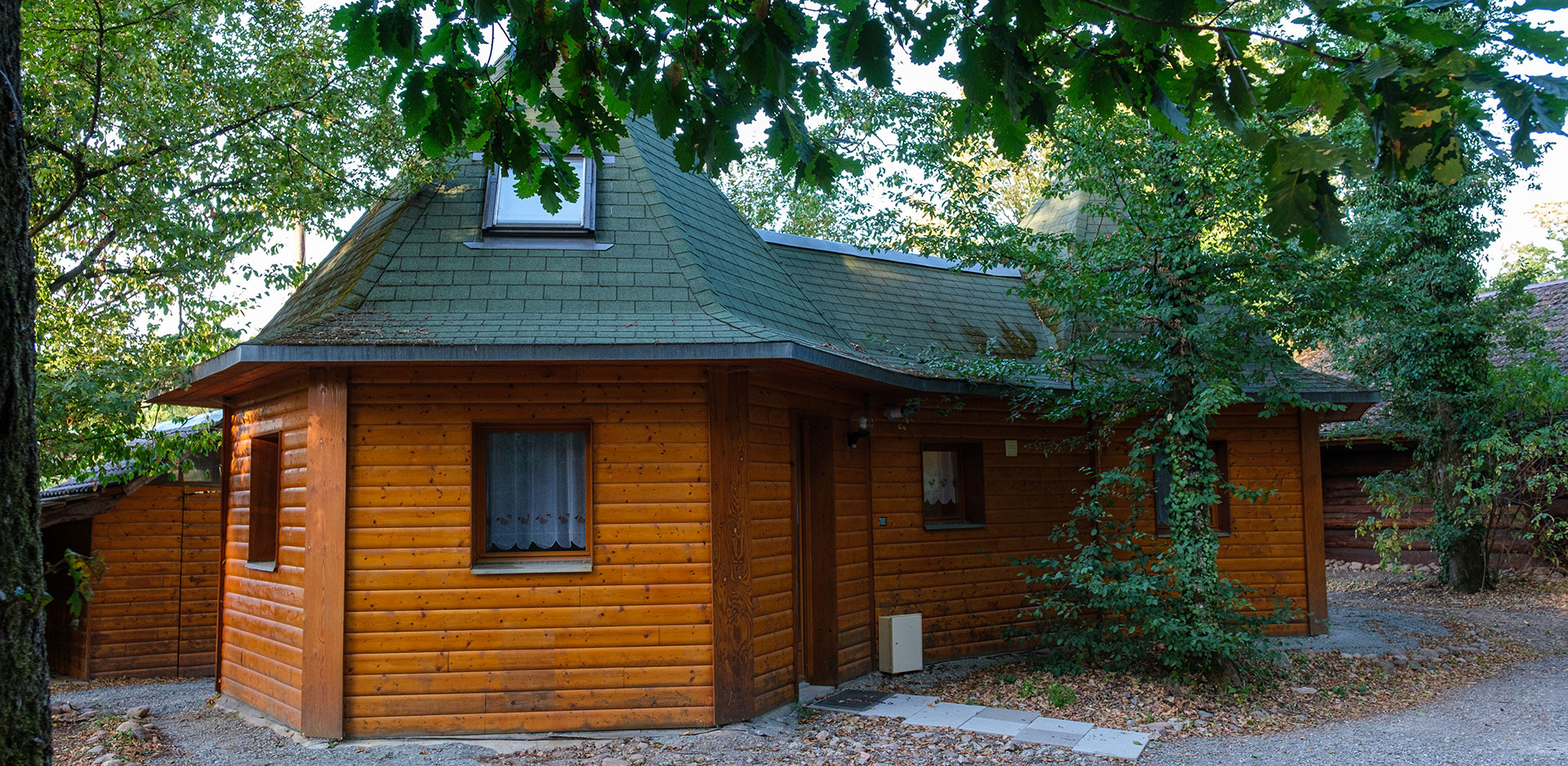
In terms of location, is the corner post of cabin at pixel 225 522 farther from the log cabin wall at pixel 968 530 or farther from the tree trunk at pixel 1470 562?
the tree trunk at pixel 1470 562

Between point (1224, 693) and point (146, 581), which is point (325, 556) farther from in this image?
point (1224, 693)

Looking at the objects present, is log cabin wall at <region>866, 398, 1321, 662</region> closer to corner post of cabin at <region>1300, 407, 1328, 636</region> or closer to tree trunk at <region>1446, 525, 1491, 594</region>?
corner post of cabin at <region>1300, 407, 1328, 636</region>

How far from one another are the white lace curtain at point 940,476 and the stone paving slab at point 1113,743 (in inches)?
134

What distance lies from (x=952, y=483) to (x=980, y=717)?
128 inches

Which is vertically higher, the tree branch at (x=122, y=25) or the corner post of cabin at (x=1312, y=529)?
the tree branch at (x=122, y=25)

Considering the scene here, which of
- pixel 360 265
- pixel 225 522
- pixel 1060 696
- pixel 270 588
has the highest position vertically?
pixel 360 265

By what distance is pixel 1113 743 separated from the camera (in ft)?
22.1

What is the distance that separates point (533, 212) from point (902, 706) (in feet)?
16.7

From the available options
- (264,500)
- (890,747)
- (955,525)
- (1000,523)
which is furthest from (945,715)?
(264,500)

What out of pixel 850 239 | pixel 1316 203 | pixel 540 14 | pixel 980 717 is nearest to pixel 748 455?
pixel 980 717

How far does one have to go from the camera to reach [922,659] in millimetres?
9297

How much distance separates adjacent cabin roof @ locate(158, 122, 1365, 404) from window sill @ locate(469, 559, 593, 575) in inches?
59.5

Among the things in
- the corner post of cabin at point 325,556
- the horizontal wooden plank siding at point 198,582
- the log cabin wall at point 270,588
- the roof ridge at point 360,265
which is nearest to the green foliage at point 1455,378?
the roof ridge at point 360,265

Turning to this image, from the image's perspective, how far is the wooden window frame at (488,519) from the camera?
7.09 m
